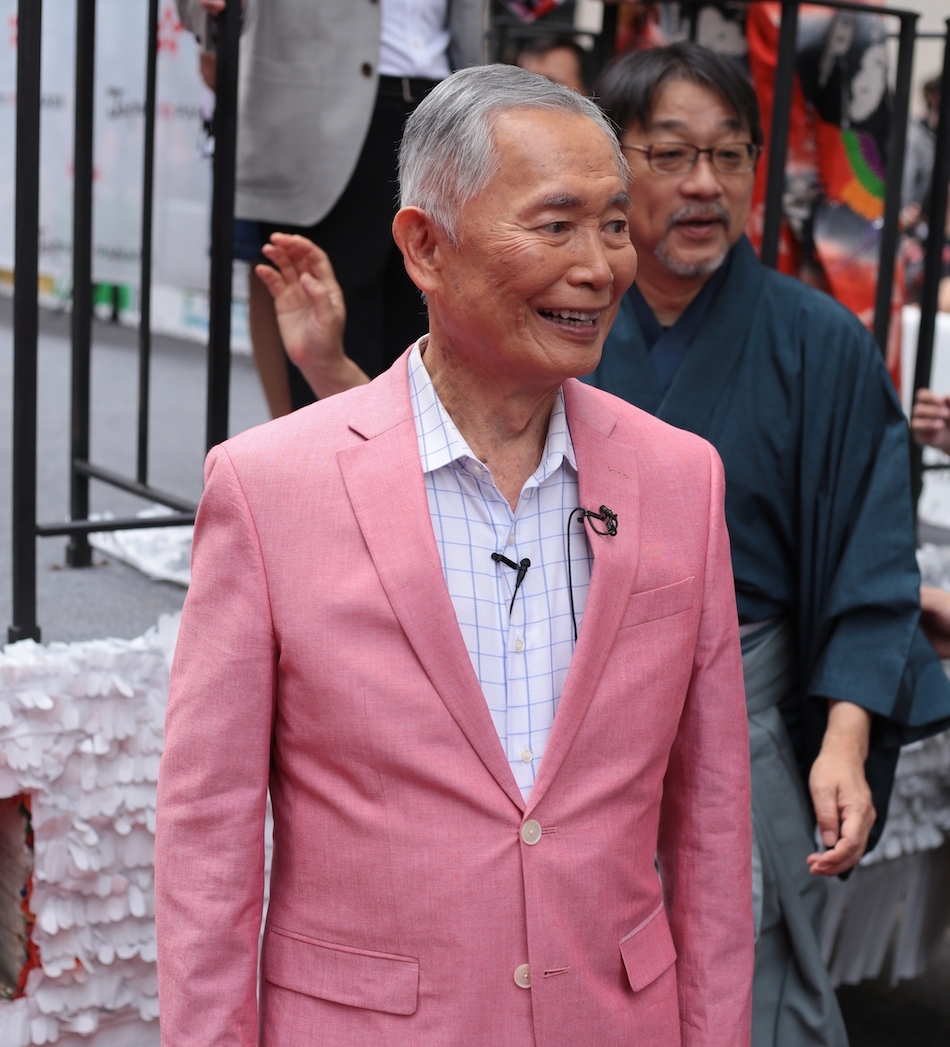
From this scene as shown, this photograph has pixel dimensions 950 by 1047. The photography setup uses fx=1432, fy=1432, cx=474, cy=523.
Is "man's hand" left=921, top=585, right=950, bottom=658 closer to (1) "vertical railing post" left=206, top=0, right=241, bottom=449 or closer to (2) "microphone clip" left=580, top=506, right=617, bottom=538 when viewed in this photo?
(2) "microphone clip" left=580, top=506, right=617, bottom=538

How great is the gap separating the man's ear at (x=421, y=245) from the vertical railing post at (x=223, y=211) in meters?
0.97

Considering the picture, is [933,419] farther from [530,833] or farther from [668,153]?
[530,833]

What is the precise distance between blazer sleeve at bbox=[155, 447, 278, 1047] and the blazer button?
0.80 feet

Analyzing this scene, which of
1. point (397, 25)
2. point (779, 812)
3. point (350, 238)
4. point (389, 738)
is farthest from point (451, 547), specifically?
point (397, 25)

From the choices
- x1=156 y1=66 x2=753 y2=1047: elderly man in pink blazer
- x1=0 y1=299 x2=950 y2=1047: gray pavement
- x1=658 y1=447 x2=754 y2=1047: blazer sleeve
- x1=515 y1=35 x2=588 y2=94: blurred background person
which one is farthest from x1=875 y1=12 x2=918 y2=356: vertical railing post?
x1=515 y1=35 x2=588 y2=94: blurred background person

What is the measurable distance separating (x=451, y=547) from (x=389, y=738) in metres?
0.19

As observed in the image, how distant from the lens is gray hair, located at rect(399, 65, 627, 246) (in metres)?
1.28

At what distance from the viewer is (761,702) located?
208 centimetres

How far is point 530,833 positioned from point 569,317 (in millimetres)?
473

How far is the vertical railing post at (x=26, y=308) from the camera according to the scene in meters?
2.04

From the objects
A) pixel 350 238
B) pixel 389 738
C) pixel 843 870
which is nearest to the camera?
pixel 389 738

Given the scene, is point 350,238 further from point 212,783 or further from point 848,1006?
point 848,1006

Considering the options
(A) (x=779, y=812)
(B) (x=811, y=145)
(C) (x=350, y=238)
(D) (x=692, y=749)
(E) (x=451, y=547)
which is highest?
(B) (x=811, y=145)

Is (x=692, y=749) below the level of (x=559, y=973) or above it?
above
